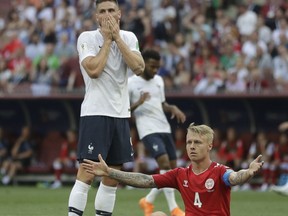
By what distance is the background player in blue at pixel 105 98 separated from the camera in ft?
32.7

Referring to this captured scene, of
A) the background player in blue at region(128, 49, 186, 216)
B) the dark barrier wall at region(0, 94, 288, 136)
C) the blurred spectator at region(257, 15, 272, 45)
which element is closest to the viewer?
the background player in blue at region(128, 49, 186, 216)

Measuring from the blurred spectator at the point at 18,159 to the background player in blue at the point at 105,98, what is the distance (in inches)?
567

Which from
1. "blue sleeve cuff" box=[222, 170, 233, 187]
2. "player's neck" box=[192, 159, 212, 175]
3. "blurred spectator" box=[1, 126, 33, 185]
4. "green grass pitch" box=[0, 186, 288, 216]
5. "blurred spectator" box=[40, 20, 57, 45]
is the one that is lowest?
"blurred spectator" box=[1, 126, 33, 185]

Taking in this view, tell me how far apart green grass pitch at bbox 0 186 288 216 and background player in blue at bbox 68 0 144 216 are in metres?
3.61

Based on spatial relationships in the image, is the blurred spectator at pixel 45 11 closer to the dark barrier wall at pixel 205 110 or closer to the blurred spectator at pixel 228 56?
the dark barrier wall at pixel 205 110

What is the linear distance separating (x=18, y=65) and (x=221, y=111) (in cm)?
552

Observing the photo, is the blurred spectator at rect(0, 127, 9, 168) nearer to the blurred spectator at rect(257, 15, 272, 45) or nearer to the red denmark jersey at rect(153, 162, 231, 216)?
the blurred spectator at rect(257, 15, 272, 45)

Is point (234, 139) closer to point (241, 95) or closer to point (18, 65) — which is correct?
point (241, 95)

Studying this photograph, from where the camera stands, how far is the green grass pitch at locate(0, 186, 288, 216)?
47.2ft

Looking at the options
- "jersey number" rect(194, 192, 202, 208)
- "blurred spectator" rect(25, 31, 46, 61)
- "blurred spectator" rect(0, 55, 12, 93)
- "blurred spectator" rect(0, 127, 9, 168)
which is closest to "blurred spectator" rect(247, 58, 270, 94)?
"blurred spectator" rect(0, 55, 12, 93)

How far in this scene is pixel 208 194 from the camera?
8828 millimetres

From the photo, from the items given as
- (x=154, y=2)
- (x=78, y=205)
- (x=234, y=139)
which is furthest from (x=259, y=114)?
(x=78, y=205)

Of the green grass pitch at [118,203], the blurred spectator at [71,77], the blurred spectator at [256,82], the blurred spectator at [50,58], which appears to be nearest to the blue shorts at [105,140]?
the green grass pitch at [118,203]

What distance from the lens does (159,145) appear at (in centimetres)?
1474
